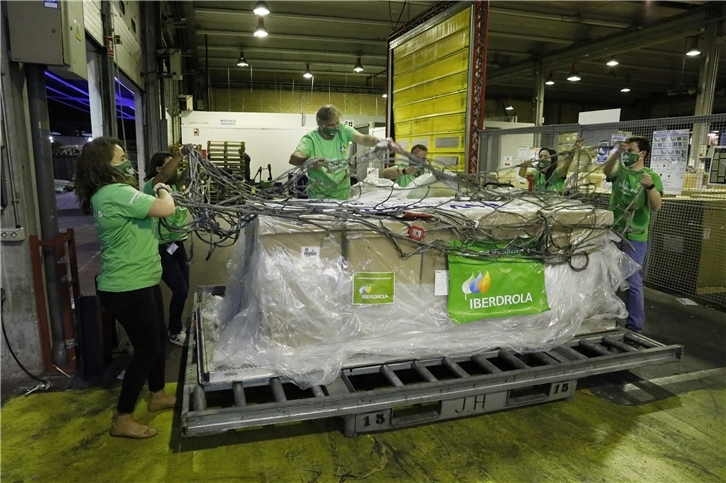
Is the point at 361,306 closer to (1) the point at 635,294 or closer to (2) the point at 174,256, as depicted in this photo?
(2) the point at 174,256

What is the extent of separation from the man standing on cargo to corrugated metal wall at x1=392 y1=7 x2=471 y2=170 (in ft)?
7.47

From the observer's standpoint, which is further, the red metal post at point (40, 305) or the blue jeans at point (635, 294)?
the blue jeans at point (635, 294)

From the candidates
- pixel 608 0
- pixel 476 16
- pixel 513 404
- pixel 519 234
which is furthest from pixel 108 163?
pixel 608 0

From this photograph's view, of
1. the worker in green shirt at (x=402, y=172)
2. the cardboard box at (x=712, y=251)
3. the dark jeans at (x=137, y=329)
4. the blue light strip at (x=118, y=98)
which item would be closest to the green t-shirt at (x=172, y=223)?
the dark jeans at (x=137, y=329)

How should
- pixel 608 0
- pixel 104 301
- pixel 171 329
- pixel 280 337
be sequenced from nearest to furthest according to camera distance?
1. pixel 104 301
2. pixel 280 337
3. pixel 171 329
4. pixel 608 0

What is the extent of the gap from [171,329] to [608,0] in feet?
30.3

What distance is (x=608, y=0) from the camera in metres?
8.48

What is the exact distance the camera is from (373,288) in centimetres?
272

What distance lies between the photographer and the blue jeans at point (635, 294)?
363 centimetres

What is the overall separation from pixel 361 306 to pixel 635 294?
7.68 feet

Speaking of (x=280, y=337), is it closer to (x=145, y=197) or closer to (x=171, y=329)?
(x=145, y=197)

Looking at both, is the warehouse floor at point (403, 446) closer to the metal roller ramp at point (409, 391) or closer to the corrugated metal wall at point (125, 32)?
the metal roller ramp at point (409, 391)

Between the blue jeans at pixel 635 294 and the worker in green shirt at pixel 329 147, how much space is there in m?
2.24

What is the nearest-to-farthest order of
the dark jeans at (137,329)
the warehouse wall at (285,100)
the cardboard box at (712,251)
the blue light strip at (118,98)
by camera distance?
1. the dark jeans at (137,329)
2. the cardboard box at (712,251)
3. the blue light strip at (118,98)
4. the warehouse wall at (285,100)
